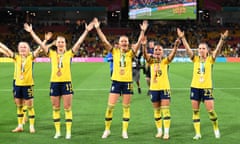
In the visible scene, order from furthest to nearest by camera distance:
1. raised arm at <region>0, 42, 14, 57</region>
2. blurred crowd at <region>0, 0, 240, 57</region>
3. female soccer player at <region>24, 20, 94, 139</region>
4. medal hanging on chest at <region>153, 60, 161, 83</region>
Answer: blurred crowd at <region>0, 0, 240, 57</region> → raised arm at <region>0, 42, 14, 57</region> → medal hanging on chest at <region>153, 60, 161, 83</region> → female soccer player at <region>24, 20, 94, 139</region>

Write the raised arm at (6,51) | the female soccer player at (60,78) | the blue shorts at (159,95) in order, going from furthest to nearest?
1. the raised arm at (6,51)
2. the blue shorts at (159,95)
3. the female soccer player at (60,78)

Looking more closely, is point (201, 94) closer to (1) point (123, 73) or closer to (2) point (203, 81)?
(2) point (203, 81)

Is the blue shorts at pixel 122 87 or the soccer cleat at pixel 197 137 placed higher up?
the blue shorts at pixel 122 87

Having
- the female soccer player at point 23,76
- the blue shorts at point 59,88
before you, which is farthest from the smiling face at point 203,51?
the female soccer player at point 23,76

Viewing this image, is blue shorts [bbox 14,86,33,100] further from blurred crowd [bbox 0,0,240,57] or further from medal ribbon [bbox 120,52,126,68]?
blurred crowd [bbox 0,0,240,57]

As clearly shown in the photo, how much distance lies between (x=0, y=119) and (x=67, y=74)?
361 cm

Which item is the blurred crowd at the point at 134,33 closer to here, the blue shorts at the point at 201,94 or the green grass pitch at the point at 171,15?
the green grass pitch at the point at 171,15

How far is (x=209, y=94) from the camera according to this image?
899 centimetres

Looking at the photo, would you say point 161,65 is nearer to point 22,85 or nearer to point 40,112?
point 22,85

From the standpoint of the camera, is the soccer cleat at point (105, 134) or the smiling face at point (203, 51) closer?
the smiling face at point (203, 51)

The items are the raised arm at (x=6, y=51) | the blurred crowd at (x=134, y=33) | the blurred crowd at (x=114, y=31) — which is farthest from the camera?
the blurred crowd at (x=114, y=31)

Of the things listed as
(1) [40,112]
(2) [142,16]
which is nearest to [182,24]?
(2) [142,16]

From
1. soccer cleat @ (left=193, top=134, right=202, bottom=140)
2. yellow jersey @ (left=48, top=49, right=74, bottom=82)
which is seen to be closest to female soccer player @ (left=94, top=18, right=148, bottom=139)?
yellow jersey @ (left=48, top=49, right=74, bottom=82)

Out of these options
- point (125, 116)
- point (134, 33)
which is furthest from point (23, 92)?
point (134, 33)
